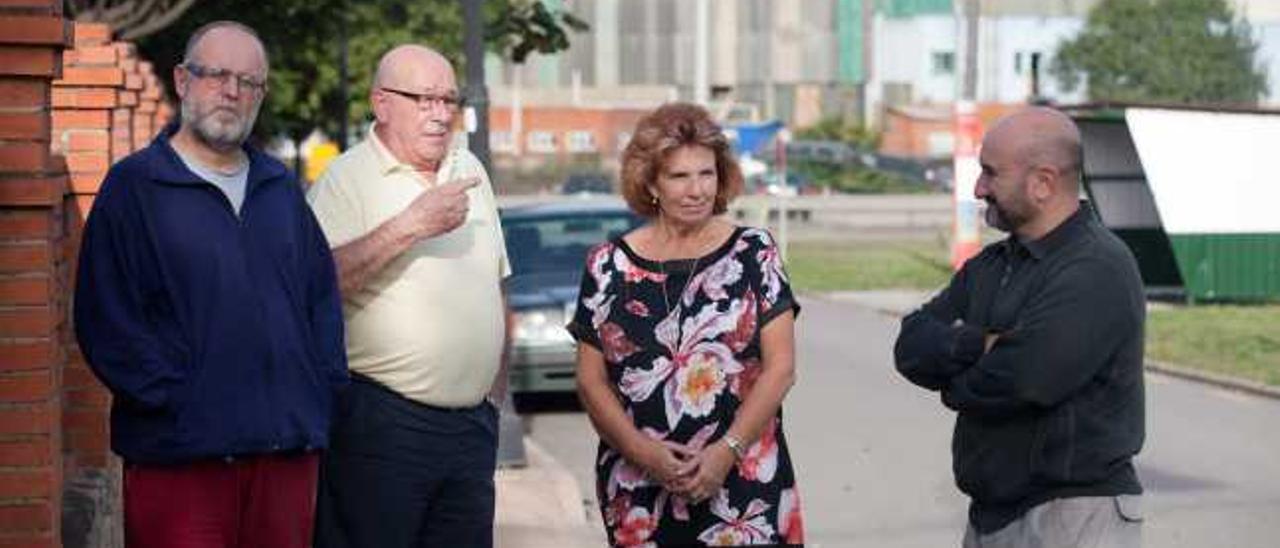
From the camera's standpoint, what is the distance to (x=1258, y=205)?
26.5 metres

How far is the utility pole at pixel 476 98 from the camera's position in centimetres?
1329

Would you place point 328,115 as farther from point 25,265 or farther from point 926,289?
point 25,265

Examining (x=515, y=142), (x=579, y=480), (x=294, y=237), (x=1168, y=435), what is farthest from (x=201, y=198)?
(x=515, y=142)

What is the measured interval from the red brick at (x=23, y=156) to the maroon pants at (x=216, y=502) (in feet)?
3.08

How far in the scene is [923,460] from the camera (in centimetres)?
1397

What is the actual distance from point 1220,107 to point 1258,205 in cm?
118

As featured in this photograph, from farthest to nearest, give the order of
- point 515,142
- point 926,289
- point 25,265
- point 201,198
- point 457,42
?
point 515,142 < point 457,42 < point 926,289 < point 25,265 < point 201,198

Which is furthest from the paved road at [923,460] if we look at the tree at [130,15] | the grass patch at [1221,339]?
the tree at [130,15]

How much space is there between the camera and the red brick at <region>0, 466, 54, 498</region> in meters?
5.91

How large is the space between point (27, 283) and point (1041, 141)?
2.50 m

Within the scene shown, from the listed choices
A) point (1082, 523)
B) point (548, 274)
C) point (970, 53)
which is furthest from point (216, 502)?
point (970, 53)

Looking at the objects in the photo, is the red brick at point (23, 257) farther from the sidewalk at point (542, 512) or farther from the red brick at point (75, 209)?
the sidewalk at point (542, 512)

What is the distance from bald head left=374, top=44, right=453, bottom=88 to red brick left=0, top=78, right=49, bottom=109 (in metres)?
0.85

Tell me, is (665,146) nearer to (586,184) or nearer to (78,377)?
(78,377)
